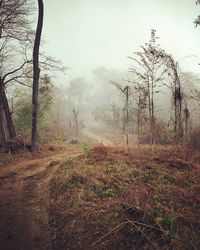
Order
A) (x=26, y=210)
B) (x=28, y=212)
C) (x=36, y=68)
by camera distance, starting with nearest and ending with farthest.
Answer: (x=28, y=212)
(x=26, y=210)
(x=36, y=68)

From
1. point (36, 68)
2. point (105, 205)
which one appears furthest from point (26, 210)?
point (36, 68)

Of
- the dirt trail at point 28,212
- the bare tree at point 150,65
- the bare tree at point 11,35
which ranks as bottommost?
the dirt trail at point 28,212

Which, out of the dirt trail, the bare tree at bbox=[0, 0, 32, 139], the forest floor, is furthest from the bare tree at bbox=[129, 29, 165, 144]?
the bare tree at bbox=[0, 0, 32, 139]

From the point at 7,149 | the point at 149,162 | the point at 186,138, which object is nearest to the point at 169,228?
the point at 149,162

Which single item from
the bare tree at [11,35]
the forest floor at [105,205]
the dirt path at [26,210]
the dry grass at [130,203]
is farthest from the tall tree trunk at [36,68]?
the dry grass at [130,203]

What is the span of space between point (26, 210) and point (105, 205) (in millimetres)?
2030

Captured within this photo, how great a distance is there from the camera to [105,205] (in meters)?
4.62

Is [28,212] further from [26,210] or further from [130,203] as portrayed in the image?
[130,203]

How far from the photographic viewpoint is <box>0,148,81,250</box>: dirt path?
3.99 metres

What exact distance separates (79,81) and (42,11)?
6021 cm

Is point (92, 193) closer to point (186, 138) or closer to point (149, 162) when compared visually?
point (149, 162)

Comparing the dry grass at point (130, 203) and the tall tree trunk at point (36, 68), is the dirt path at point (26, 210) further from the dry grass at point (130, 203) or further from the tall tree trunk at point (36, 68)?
the tall tree trunk at point (36, 68)

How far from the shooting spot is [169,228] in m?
3.71

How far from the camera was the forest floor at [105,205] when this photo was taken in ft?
12.3
